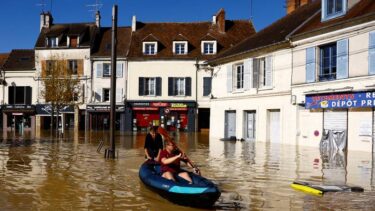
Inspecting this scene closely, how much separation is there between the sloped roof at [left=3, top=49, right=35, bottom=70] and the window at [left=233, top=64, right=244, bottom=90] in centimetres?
2533

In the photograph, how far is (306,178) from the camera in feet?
40.0

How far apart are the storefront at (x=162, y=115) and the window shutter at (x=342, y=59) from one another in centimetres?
2285

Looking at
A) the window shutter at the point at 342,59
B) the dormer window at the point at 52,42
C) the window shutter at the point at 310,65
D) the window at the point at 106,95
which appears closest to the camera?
the window shutter at the point at 342,59

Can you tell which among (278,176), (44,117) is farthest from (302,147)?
(44,117)

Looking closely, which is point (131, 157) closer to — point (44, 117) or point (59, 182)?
point (59, 182)

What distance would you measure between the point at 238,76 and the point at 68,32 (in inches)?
913

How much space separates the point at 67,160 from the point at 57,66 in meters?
27.3

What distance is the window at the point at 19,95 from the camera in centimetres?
4647

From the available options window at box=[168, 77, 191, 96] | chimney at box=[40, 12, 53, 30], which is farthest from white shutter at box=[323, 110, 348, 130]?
chimney at box=[40, 12, 53, 30]

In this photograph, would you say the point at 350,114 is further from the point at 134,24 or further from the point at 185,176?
the point at 134,24

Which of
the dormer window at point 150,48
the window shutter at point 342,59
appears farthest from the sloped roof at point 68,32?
the window shutter at point 342,59

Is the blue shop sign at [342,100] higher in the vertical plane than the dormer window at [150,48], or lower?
lower

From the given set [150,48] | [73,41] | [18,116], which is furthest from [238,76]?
[18,116]

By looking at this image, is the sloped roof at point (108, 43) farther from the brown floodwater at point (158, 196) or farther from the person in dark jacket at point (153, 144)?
the person in dark jacket at point (153, 144)
